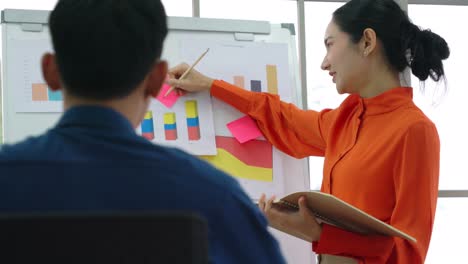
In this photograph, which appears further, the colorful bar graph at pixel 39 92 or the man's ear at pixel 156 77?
the colorful bar graph at pixel 39 92

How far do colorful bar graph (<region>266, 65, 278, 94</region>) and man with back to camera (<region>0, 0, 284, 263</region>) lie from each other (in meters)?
1.89

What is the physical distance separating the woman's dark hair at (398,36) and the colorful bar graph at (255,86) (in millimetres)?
427

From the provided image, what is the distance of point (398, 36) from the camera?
2729mm

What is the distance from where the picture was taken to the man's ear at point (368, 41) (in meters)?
2.70

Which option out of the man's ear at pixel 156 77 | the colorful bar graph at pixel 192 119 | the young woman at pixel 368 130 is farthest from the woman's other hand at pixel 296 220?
the man's ear at pixel 156 77

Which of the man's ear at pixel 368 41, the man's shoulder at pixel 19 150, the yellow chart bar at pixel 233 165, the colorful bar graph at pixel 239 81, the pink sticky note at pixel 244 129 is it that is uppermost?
the man's ear at pixel 368 41

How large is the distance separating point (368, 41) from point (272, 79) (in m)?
0.49

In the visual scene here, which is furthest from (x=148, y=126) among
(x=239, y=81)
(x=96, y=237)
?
(x=96, y=237)

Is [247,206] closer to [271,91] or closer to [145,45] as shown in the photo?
[145,45]

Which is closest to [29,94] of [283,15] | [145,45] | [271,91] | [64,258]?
[271,91]

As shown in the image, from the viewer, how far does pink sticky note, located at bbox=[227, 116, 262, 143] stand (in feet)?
9.74

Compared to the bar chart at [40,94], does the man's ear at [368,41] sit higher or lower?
higher

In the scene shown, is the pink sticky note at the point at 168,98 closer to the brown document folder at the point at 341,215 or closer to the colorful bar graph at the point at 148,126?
the colorful bar graph at the point at 148,126

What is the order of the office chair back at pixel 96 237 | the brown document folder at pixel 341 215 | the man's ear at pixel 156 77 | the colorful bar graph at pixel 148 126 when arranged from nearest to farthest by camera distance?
the office chair back at pixel 96 237 → the man's ear at pixel 156 77 → the brown document folder at pixel 341 215 → the colorful bar graph at pixel 148 126
